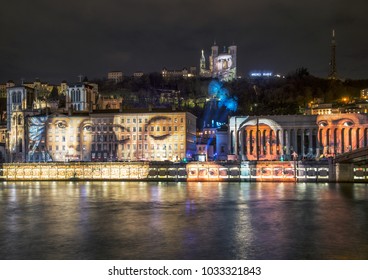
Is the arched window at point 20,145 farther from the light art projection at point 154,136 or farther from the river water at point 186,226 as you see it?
the river water at point 186,226

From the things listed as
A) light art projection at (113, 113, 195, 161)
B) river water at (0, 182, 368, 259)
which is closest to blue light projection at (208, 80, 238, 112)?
light art projection at (113, 113, 195, 161)

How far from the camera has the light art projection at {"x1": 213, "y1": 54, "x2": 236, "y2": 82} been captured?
7259 inches

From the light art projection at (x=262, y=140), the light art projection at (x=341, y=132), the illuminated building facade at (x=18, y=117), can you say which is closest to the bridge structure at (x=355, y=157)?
the light art projection at (x=341, y=132)

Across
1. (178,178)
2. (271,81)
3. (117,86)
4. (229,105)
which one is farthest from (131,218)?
(117,86)

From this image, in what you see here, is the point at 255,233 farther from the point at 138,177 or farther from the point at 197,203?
the point at 138,177

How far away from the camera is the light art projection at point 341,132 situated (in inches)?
3243

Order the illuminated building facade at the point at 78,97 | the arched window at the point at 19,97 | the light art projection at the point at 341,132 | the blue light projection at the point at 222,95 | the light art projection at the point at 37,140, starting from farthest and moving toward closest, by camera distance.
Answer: the blue light projection at the point at 222,95, the arched window at the point at 19,97, the illuminated building facade at the point at 78,97, the light art projection at the point at 37,140, the light art projection at the point at 341,132

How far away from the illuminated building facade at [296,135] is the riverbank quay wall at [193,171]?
1349 centimetres

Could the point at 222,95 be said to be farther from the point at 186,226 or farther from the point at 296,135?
the point at 186,226

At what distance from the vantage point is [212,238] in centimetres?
2458

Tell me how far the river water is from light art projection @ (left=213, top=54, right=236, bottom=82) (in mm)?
139807

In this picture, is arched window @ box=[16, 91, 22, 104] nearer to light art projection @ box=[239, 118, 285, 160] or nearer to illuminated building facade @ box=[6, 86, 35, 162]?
illuminated building facade @ box=[6, 86, 35, 162]

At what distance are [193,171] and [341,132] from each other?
29.0 meters
